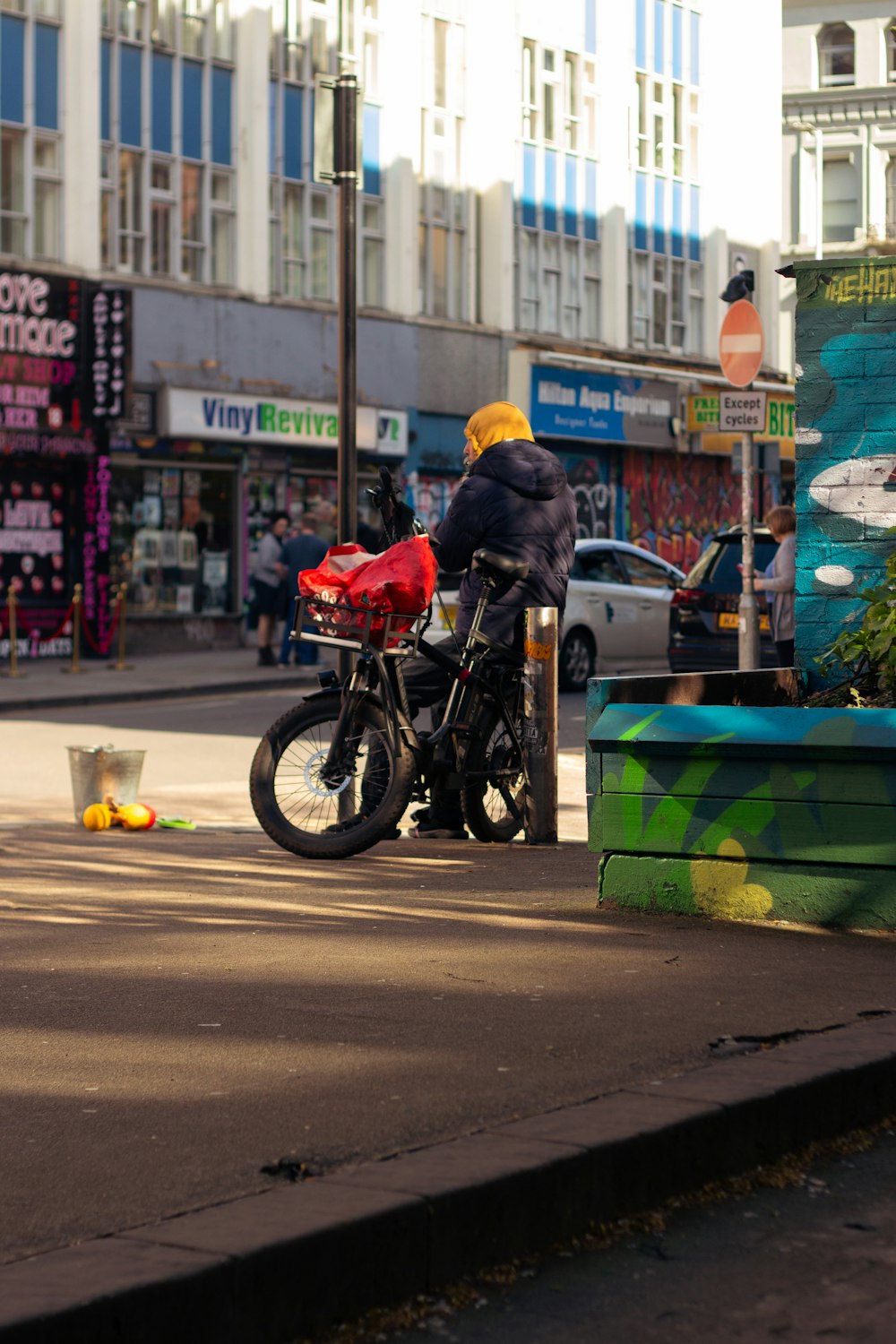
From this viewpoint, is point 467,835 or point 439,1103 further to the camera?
point 467,835

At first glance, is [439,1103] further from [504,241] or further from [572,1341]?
[504,241]

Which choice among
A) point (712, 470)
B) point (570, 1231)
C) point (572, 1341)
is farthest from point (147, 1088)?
point (712, 470)

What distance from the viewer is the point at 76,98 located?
1199 inches

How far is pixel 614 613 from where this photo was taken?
958 inches

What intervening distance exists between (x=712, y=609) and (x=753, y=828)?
560 inches

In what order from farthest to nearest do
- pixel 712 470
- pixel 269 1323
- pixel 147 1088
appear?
pixel 712 470 → pixel 147 1088 → pixel 269 1323

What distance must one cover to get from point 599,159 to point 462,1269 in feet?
130

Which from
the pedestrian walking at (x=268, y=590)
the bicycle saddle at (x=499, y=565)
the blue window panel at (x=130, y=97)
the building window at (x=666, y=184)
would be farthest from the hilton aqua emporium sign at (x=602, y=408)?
the bicycle saddle at (x=499, y=565)

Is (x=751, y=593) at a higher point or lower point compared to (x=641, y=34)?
lower

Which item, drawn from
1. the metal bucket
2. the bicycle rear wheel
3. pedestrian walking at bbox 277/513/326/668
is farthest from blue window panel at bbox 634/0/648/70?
the bicycle rear wheel

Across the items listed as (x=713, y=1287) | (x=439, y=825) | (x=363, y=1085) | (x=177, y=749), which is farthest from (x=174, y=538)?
(x=713, y=1287)

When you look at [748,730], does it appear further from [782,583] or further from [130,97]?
[130,97]

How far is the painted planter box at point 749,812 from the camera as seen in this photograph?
22.4ft

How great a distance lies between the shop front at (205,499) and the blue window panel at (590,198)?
9348 mm
